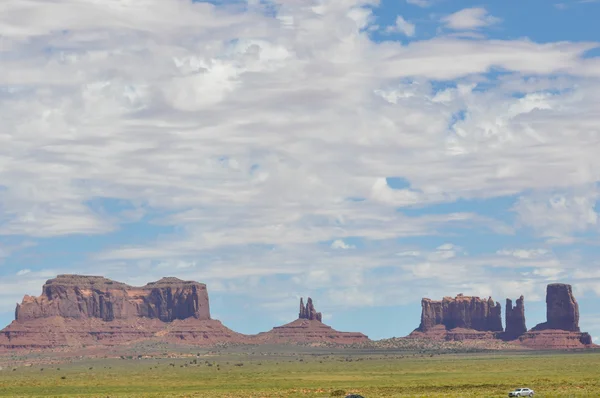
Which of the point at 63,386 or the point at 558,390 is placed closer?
the point at 558,390

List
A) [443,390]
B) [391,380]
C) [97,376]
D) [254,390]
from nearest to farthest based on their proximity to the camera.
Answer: [443,390] < [254,390] < [391,380] < [97,376]

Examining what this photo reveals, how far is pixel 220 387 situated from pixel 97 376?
48663mm

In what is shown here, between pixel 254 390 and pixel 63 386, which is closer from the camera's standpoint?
pixel 254 390

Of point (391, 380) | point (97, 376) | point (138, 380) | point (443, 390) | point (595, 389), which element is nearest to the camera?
point (595, 389)

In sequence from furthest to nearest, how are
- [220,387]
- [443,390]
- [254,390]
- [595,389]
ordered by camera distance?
1. [220,387]
2. [254,390]
3. [443,390]
4. [595,389]

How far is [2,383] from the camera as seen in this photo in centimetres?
16150

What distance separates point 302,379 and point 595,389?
58790 millimetres

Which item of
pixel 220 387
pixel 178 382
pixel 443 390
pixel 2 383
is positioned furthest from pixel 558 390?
pixel 2 383

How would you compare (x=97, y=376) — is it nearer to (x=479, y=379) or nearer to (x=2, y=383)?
(x=2, y=383)

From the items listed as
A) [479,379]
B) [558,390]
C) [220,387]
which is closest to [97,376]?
[220,387]

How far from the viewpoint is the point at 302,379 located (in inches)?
6373

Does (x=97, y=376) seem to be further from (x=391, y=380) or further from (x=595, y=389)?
(x=595, y=389)

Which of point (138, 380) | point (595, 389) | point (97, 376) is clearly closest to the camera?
point (595, 389)

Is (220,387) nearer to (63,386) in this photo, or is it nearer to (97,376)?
(63,386)
